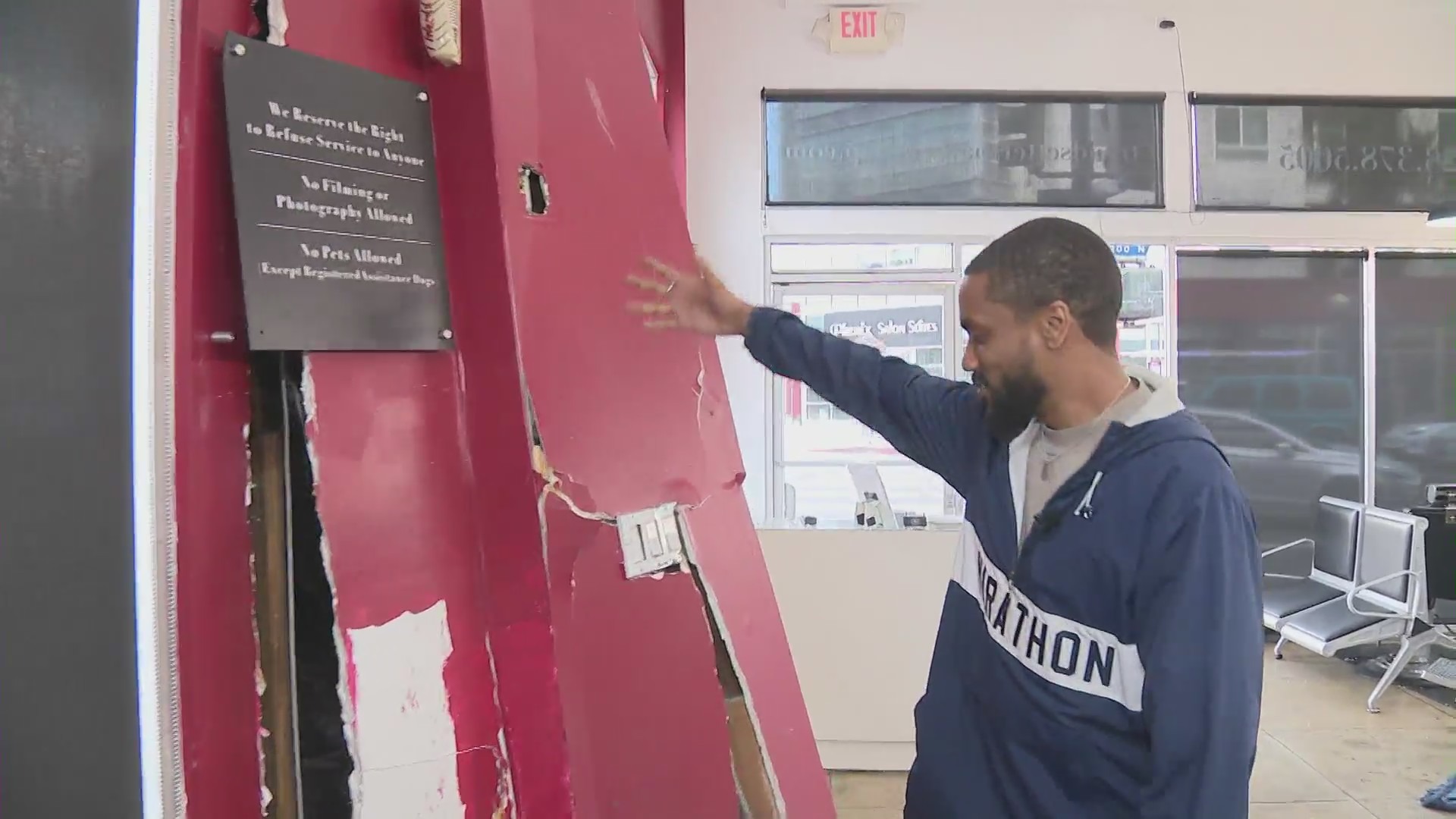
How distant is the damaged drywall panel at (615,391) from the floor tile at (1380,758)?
2.70 meters

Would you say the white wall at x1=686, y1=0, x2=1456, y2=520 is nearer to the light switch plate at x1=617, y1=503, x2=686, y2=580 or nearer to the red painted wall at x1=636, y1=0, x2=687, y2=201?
the red painted wall at x1=636, y1=0, x2=687, y2=201

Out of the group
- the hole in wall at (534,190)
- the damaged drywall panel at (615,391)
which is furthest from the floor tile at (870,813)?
the hole in wall at (534,190)

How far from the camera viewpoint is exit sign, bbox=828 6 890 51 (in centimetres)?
512

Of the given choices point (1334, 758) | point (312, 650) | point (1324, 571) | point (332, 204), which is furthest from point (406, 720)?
point (1324, 571)

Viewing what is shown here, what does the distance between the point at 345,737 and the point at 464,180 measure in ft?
2.10

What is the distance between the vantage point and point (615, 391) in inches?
52.5

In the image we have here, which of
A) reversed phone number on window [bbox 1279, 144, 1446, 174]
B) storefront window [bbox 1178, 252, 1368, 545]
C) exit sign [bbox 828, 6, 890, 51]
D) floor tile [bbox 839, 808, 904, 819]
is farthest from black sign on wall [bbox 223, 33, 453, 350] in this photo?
reversed phone number on window [bbox 1279, 144, 1446, 174]

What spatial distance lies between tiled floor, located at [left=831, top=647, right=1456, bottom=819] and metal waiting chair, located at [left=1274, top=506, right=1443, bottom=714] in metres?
0.16

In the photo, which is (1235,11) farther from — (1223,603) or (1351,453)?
(1223,603)

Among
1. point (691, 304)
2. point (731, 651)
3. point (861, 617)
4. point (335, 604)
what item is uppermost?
point (691, 304)

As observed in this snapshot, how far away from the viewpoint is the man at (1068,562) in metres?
1.04

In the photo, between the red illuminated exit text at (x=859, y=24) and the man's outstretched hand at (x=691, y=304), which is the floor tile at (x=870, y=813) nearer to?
the man's outstretched hand at (x=691, y=304)

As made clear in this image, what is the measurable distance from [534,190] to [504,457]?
1.19 feet

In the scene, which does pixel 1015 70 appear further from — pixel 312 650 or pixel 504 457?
pixel 312 650
